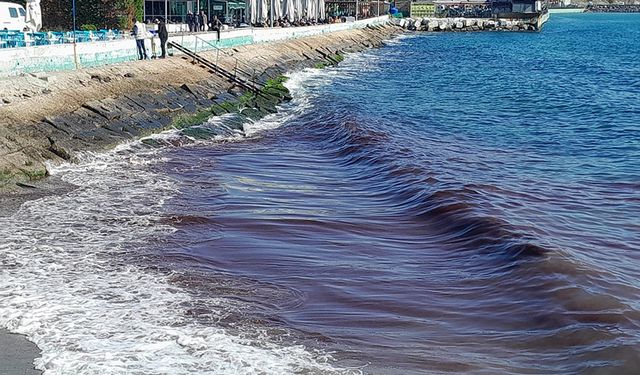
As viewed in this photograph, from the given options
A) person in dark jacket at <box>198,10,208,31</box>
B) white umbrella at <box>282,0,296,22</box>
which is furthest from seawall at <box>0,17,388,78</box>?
white umbrella at <box>282,0,296,22</box>

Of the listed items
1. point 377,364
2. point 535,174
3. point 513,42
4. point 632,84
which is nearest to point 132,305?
point 377,364

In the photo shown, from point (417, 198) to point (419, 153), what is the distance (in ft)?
18.8

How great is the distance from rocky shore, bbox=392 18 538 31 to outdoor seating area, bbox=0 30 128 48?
3313 inches

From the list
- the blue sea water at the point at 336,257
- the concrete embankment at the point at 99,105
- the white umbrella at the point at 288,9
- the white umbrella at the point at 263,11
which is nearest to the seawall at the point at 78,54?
the concrete embankment at the point at 99,105

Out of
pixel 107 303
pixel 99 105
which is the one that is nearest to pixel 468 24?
pixel 99 105

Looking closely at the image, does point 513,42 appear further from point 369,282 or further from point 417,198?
point 369,282

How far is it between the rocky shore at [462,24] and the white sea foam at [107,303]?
101 metres

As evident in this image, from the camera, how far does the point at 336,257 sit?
12.2 meters

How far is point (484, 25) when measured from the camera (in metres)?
117

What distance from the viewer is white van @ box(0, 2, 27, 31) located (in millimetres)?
31094

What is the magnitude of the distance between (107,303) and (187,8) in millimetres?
47235

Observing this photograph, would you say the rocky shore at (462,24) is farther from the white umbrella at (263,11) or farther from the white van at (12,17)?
the white van at (12,17)

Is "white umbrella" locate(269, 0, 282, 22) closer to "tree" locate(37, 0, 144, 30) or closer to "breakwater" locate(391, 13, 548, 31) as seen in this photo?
"tree" locate(37, 0, 144, 30)

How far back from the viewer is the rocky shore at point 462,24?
112 m
